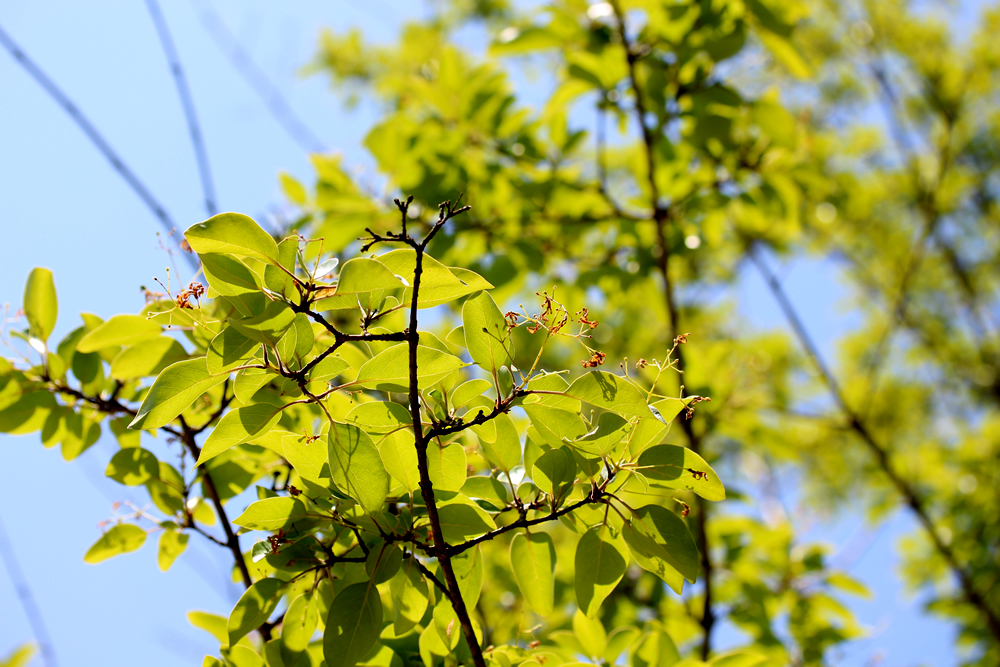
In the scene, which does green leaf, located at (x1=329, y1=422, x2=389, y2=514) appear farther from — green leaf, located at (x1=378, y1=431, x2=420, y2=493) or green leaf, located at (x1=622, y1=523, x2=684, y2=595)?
green leaf, located at (x1=622, y1=523, x2=684, y2=595)

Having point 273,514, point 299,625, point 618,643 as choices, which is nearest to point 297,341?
point 273,514

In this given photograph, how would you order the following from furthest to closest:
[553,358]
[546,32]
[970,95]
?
1. [970,95]
2. [553,358]
3. [546,32]

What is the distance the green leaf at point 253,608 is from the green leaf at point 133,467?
43 cm

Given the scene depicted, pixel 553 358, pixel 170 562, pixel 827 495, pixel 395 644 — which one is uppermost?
pixel 827 495

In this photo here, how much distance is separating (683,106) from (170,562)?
228 centimetres

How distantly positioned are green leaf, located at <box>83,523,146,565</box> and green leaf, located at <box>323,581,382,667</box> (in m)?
0.62

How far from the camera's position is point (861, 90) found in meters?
7.87

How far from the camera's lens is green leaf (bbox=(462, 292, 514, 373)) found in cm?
95

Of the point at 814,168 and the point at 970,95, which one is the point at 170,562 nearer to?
the point at 814,168

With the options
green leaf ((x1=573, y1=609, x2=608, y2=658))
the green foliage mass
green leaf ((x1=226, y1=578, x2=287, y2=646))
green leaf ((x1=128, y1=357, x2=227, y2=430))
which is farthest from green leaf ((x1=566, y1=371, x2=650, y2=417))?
green leaf ((x1=573, y1=609, x2=608, y2=658))

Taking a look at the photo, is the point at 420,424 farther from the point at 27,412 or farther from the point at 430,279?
the point at 27,412

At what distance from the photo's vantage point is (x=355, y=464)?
0.93 m

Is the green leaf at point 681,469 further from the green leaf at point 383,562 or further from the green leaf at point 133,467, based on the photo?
the green leaf at point 133,467

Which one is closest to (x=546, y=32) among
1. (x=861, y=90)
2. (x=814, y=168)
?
(x=814, y=168)
